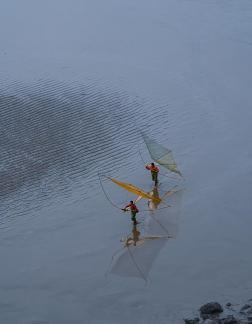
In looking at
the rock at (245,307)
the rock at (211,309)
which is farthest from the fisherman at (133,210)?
the rock at (245,307)

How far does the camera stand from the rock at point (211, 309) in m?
19.5

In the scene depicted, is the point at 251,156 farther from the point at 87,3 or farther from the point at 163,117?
the point at 87,3

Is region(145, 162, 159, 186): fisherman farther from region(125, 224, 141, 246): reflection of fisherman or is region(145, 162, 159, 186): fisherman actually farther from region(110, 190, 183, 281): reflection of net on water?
region(125, 224, 141, 246): reflection of fisherman

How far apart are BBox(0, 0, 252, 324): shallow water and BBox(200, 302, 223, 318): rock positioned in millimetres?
1007

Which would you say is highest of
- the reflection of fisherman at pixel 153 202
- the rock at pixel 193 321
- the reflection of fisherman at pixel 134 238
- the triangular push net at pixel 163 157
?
the triangular push net at pixel 163 157

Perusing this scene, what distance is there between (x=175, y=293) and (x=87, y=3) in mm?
59949

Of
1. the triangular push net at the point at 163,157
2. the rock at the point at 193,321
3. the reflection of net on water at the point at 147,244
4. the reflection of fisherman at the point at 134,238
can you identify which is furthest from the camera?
the triangular push net at the point at 163,157

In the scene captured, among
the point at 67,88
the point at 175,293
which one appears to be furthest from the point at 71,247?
the point at 67,88

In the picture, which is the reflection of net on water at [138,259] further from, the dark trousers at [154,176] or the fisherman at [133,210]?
the dark trousers at [154,176]

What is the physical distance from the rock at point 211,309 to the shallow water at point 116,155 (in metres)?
1.01

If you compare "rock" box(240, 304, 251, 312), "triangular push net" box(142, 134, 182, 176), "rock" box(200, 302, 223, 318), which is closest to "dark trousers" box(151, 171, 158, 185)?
"triangular push net" box(142, 134, 182, 176)

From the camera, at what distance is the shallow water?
22.4 m

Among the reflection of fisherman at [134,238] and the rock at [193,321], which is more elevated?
the reflection of fisherman at [134,238]

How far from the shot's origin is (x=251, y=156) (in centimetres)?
3328
